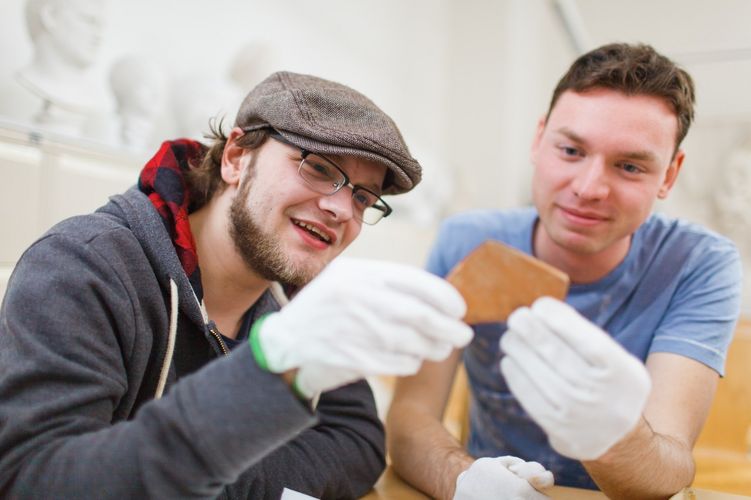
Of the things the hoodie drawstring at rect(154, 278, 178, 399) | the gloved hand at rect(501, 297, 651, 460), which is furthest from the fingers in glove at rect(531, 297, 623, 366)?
the hoodie drawstring at rect(154, 278, 178, 399)

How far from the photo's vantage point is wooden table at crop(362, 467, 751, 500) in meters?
1.00

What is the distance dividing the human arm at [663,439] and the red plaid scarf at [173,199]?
77 centimetres

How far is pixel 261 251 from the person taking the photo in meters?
1.10

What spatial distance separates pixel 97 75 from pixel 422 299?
4.69ft

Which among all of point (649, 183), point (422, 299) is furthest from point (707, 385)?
point (422, 299)

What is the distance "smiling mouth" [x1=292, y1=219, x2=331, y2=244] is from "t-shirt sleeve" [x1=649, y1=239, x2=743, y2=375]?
0.79 metres

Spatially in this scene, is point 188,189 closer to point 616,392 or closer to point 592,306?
point 616,392

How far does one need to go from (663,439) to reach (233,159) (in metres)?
1.01

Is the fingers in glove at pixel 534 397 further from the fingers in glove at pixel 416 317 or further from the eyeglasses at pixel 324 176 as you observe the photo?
the eyeglasses at pixel 324 176

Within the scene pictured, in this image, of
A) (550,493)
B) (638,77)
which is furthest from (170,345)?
(638,77)

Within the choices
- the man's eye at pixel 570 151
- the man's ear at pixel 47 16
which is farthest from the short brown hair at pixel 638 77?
the man's ear at pixel 47 16

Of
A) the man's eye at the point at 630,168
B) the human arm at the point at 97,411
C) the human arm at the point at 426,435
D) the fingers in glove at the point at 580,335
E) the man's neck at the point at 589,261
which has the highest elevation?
the man's eye at the point at 630,168

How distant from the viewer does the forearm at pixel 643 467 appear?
3.01 ft

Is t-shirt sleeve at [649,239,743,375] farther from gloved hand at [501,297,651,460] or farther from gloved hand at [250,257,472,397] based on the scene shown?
gloved hand at [250,257,472,397]
